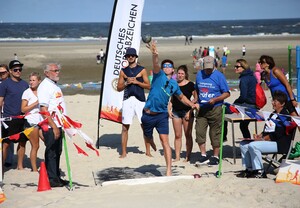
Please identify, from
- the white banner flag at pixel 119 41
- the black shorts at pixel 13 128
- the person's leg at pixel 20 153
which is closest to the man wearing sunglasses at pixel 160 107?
the black shorts at pixel 13 128

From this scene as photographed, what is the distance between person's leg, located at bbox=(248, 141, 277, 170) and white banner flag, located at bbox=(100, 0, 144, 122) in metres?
3.40

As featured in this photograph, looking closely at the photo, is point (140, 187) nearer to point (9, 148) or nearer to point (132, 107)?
point (132, 107)

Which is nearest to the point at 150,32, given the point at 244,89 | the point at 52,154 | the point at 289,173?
the point at 244,89

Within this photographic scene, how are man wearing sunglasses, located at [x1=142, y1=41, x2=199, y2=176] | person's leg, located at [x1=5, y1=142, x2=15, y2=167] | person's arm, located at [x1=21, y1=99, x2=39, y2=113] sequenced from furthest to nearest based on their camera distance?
person's leg, located at [x1=5, y1=142, x2=15, y2=167], person's arm, located at [x1=21, y1=99, x2=39, y2=113], man wearing sunglasses, located at [x1=142, y1=41, x2=199, y2=176]

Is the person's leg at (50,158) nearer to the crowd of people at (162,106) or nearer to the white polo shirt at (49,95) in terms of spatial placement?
the crowd of people at (162,106)

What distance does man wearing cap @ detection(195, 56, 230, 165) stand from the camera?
25.6 ft

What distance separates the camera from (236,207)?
5.62 meters

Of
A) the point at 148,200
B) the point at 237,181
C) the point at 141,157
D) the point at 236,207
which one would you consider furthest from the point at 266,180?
the point at 141,157

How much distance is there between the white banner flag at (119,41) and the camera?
9617 mm

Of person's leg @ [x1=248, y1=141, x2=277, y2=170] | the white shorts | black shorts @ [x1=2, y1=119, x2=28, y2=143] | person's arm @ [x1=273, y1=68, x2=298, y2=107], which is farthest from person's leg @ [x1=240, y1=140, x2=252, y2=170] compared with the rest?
black shorts @ [x1=2, y1=119, x2=28, y2=143]

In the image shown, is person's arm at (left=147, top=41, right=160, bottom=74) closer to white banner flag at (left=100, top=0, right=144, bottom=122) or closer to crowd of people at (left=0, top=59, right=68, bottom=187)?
crowd of people at (left=0, top=59, right=68, bottom=187)

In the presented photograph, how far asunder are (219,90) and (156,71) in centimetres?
130

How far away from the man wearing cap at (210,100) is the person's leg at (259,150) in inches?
45.6

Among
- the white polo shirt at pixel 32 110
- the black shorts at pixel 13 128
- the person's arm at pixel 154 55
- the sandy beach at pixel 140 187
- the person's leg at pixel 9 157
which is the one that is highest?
the person's arm at pixel 154 55
